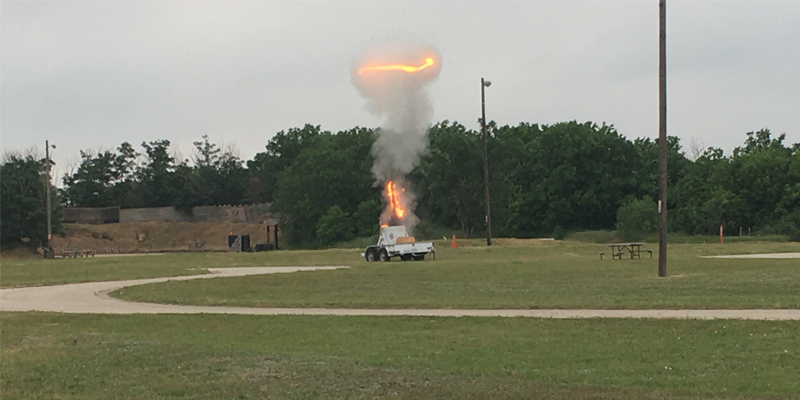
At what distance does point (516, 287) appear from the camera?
27.3m

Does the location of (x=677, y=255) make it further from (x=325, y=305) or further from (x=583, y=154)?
(x=583, y=154)

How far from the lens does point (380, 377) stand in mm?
12438

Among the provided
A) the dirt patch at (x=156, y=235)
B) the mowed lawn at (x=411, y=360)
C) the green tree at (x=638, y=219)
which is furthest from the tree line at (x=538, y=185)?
the mowed lawn at (x=411, y=360)

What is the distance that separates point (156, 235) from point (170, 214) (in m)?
11.0

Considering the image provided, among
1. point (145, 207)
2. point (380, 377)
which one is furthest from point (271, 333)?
point (145, 207)

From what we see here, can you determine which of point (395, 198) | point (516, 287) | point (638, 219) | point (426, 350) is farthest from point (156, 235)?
point (426, 350)

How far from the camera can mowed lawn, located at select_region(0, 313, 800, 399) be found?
11.6 m

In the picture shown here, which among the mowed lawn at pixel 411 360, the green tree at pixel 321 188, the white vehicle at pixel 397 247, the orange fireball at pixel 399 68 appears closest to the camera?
the mowed lawn at pixel 411 360

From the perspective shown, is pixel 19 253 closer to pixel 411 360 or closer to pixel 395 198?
pixel 395 198

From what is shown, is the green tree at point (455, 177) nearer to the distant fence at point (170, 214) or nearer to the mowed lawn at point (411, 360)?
the distant fence at point (170, 214)

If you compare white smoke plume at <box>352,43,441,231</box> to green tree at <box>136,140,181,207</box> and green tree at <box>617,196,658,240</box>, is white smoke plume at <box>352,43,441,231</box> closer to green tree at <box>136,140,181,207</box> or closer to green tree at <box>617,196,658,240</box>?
green tree at <box>617,196,658,240</box>

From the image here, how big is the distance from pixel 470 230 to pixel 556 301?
2640 inches

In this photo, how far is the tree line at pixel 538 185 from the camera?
8212 centimetres

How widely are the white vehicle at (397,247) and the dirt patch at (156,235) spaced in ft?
187
